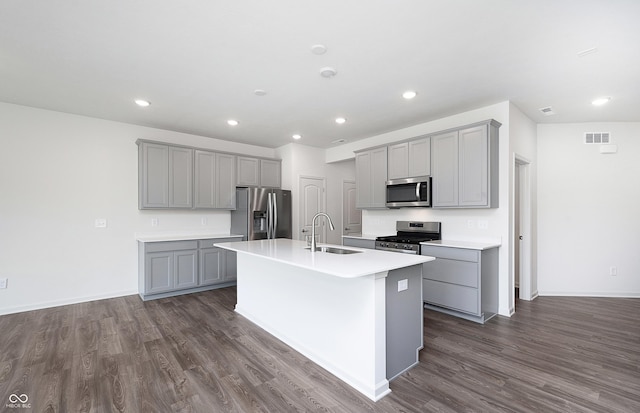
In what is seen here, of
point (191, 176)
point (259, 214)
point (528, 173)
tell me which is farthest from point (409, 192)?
point (191, 176)

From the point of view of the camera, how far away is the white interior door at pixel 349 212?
6762 mm

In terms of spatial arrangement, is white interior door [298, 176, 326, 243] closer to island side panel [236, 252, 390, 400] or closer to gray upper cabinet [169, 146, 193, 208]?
gray upper cabinet [169, 146, 193, 208]

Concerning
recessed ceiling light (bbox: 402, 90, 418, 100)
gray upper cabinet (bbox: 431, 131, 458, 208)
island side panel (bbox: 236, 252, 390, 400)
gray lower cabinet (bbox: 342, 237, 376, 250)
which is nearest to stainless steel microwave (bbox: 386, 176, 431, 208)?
gray upper cabinet (bbox: 431, 131, 458, 208)

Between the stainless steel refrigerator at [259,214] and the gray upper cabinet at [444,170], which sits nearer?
the gray upper cabinet at [444,170]

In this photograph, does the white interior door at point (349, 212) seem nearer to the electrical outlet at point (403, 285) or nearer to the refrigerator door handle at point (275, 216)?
the refrigerator door handle at point (275, 216)

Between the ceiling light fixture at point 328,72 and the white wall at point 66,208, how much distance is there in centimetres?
333

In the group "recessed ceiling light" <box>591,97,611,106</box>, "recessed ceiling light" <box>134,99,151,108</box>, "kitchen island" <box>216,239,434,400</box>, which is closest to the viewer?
"kitchen island" <box>216,239,434,400</box>

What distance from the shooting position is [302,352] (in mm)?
2699

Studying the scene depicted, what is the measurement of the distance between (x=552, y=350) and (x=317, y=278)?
2.28 meters

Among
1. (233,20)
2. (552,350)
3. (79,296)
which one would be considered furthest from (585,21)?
(79,296)

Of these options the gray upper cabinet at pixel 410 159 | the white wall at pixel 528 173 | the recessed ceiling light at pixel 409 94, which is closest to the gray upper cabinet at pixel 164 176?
the gray upper cabinet at pixel 410 159

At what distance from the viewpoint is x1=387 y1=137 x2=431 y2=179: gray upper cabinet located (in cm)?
423

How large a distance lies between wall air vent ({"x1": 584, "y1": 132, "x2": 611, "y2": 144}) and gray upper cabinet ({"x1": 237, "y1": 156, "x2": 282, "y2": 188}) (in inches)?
201

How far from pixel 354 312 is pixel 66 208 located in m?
4.33
